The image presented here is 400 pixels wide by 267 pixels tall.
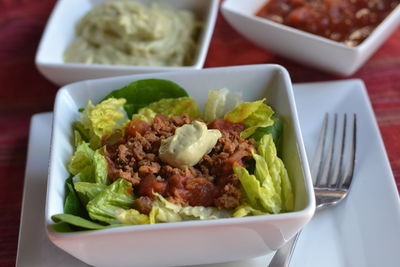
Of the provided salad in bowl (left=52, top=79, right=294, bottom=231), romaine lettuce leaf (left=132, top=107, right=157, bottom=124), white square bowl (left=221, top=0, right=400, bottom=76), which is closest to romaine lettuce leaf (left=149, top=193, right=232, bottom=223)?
salad in bowl (left=52, top=79, right=294, bottom=231)

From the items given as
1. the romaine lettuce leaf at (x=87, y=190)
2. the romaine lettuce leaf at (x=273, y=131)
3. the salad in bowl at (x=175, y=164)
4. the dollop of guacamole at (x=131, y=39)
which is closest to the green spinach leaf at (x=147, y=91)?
the salad in bowl at (x=175, y=164)

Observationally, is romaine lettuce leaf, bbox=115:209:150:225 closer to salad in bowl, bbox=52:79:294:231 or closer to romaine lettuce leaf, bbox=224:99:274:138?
salad in bowl, bbox=52:79:294:231

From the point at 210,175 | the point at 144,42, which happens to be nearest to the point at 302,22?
the point at 144,42

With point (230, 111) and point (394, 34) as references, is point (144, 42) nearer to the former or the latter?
point (230, 111)

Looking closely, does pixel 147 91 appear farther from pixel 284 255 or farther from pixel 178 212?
pixel 284 255

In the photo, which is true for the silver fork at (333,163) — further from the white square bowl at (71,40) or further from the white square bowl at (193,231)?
the white square bowl at (71,40)
